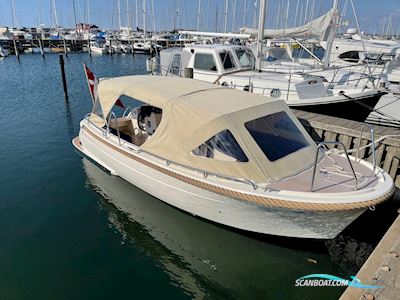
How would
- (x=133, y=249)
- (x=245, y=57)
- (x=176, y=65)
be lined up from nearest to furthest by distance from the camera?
(x=133, y=249), (x=245, y=57), (x=176, y=65)

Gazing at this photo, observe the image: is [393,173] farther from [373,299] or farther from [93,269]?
[93,269]

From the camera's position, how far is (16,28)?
7088 centimetres

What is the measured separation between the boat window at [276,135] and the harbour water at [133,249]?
196cm

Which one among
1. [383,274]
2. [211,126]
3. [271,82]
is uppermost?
[211,126]

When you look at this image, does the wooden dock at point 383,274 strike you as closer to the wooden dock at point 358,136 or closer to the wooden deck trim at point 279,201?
the wooden deck trim at point 279,201

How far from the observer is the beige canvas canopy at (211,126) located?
6.03 metres

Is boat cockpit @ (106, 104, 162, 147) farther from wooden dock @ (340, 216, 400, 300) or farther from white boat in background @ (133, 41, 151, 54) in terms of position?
white boat in background @ (133, 41, 151, 54)

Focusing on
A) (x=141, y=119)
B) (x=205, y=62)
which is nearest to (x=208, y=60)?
(x=205, y=62)

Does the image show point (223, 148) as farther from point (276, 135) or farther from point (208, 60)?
point (208, 60)

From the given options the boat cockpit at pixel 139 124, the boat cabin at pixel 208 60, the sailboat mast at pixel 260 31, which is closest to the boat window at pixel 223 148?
the boat cockpit at pixel 139 124

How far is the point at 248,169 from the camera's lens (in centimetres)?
594

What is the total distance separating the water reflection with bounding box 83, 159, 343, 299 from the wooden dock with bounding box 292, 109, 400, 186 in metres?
2.75

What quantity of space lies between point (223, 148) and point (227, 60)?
8.35m

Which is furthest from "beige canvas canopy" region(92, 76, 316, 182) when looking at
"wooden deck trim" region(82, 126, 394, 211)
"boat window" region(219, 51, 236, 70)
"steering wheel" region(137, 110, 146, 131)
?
"boat window" region(219, 51, 236, 70)
